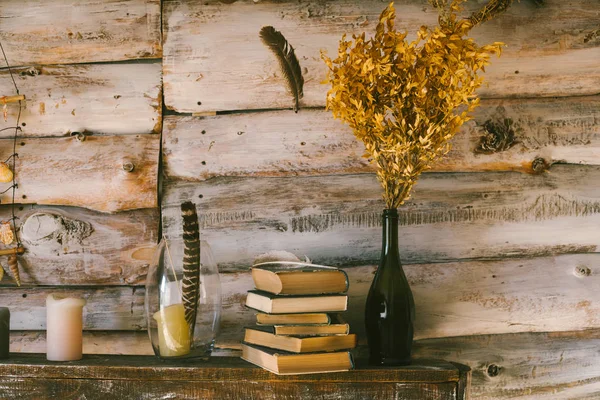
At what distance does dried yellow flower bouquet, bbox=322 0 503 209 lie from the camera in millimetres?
1189

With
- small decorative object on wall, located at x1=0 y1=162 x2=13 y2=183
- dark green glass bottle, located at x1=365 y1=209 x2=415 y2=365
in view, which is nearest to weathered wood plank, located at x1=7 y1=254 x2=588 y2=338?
dark green glass bottle, located at x1=365 y1=209 x2=415 y2=365

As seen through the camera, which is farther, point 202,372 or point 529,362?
point 529,362

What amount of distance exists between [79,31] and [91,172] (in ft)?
1.23

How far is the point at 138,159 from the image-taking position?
4.88ft

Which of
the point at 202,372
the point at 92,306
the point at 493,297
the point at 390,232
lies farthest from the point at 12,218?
the point at 493,297

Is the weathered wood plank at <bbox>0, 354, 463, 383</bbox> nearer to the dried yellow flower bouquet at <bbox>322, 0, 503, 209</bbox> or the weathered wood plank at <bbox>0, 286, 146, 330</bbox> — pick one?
the weathered wood plank at <bbox>0, 286, 146, 330</bbox>

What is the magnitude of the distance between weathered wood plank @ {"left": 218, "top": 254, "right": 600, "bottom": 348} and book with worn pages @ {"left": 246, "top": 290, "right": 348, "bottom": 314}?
237mm

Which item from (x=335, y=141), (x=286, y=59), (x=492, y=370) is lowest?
(x=492, y=370)

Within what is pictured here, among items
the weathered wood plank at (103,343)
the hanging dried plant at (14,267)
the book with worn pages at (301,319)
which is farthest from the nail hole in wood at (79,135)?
the book with worn pages at (301,319)

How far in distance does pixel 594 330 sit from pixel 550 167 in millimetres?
426

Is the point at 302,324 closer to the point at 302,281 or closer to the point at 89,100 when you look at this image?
the point at 302,281

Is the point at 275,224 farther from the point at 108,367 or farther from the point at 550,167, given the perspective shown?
the point at 550,167

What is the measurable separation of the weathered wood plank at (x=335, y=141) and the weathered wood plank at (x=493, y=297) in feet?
0.87

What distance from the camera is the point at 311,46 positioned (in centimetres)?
148
